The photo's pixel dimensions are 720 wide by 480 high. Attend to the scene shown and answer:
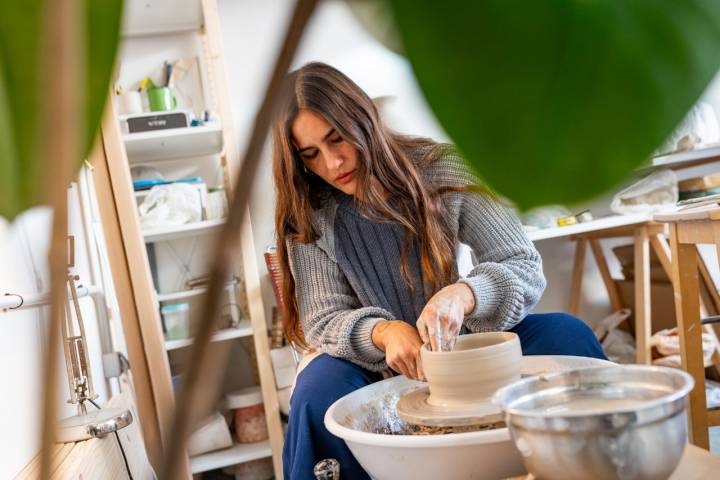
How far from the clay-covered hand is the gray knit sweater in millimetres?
51

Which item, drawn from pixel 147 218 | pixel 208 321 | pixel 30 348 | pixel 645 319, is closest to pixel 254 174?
pixel 208 321

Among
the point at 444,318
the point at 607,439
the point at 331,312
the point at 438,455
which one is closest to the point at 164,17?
the point at 331,312

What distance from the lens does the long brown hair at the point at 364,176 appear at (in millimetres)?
1598

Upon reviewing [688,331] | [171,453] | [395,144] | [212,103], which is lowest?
[688,331]

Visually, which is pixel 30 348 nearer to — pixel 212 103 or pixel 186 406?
pixel 186 406

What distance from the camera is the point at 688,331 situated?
1.81 m

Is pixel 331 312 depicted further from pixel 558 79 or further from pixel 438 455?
pixel 558 79

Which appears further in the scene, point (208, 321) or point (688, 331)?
point (688, 331)

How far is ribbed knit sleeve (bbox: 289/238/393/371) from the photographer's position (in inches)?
58.6

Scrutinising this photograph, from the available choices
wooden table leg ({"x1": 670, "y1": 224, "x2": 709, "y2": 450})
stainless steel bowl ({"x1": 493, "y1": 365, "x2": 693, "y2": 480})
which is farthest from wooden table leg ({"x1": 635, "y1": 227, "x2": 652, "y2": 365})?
stainless steel bowl ({"x1": 493, "y1": 365, "x2": 693, "y2": 480})

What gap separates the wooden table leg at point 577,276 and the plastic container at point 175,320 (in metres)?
1.67

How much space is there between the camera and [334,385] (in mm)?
1382

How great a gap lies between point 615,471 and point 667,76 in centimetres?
43

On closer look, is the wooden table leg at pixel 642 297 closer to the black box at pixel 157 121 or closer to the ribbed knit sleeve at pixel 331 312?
the ribbed knit sleeve at pixel 331 312
